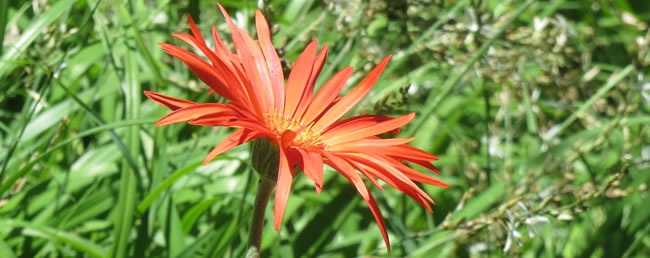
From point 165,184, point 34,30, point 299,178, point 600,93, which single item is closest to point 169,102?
point 165,184

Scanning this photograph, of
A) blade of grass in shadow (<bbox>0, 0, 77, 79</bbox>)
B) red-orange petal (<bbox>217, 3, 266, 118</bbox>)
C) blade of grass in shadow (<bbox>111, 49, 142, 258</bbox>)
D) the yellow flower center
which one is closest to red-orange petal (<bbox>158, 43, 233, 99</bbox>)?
red-orange petal (<bbox>217, 3, 266, 118</bbox>)

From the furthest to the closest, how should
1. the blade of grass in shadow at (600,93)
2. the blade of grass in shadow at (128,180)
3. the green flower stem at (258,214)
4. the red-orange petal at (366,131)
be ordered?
the blade of grass in shadow at (600,93)
the blade of grass in shadow at (128,180)
the red-orange petal at (366,131)
the green flower stem at (258,214)

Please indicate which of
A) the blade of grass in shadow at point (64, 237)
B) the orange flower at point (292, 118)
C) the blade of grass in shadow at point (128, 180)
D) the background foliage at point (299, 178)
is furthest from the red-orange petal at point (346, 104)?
the blade of grass in shadow at point (64, 237)

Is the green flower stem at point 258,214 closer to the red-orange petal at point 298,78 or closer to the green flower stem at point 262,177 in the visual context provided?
the green flower stem at point 262,177

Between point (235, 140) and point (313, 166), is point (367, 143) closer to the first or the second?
point (313, 166)

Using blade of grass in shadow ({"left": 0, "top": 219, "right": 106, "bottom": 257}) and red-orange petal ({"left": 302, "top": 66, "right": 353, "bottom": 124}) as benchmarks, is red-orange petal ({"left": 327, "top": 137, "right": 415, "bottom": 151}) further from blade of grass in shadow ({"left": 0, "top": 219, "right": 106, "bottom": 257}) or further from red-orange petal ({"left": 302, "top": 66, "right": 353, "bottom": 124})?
blade of grass in shadow ({"left": 0, "top": 219, "right": 106, "bottom": 257})

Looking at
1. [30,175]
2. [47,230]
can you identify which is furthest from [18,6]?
[47,230]

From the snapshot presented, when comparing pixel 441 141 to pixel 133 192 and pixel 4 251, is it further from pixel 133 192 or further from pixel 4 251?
pixel 4 251
